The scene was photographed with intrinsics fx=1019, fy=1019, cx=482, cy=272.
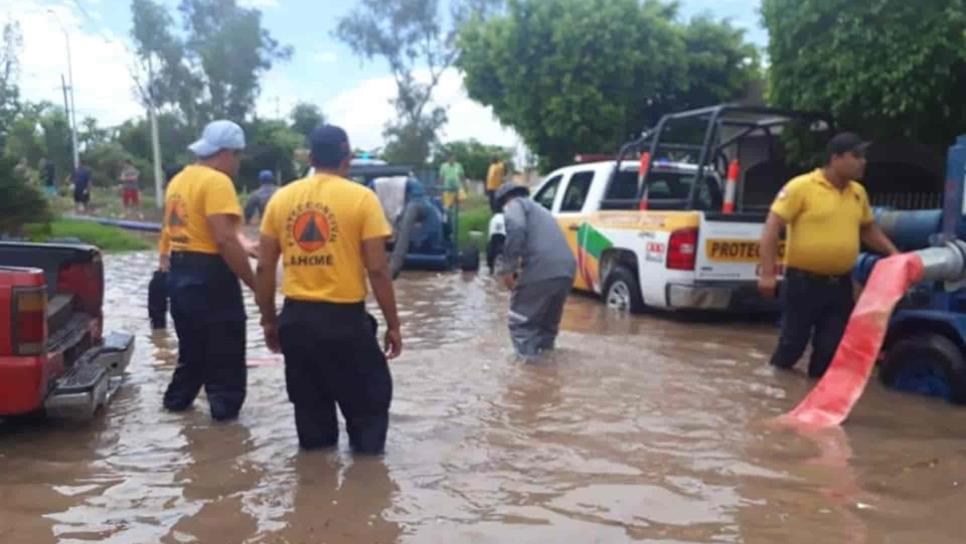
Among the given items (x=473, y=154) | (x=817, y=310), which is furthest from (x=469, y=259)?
(x=473, y=154)

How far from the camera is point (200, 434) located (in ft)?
18.6

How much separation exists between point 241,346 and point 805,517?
3.28 metres

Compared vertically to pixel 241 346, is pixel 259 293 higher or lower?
higher

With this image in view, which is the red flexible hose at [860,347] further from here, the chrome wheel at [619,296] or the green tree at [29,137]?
the green tree at [29,137]

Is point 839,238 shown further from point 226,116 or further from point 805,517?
point 226,116

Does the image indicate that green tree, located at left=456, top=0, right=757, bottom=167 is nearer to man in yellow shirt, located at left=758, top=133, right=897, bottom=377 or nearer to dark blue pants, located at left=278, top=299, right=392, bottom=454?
man in yellow shirt, located at left=758, top=133, right=897, bottom=377

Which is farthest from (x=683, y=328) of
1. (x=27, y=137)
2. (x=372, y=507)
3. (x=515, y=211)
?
(x=27, y=137)

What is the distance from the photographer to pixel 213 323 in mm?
5828

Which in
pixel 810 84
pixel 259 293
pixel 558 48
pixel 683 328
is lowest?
pixel 683 328

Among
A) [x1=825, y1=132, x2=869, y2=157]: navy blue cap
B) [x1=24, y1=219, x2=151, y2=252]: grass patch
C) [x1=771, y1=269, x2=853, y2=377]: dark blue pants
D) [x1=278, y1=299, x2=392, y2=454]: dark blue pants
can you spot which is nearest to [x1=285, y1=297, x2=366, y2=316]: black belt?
[x1=278, y1=299, x2=392, y2=454]: dark blue pants

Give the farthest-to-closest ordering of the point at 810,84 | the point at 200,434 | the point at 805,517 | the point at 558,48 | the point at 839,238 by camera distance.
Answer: the point at 558,48 → the point at 810,84 → the point at 839,238 → the point at 200,434 → the point at 805,517

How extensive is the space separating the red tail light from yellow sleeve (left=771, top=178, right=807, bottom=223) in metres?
2.74

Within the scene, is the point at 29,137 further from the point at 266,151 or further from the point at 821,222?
the point at 821,222

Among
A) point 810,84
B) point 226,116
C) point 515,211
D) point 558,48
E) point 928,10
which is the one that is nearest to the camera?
point 515,211
